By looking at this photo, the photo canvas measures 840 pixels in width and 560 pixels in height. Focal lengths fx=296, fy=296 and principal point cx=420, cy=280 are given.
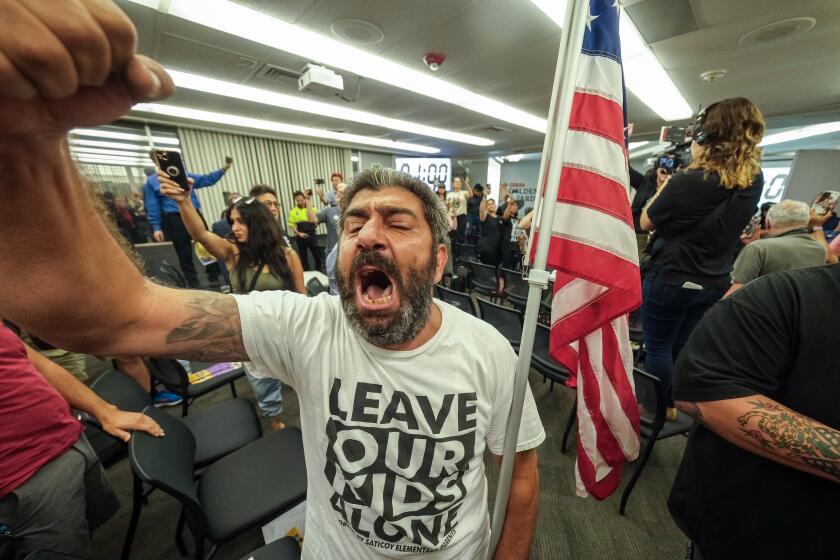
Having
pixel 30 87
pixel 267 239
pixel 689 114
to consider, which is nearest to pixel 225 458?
pixel 267 239

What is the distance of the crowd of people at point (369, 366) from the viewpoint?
1.33 feet

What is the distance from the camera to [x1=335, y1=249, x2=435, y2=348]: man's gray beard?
0.83 meters

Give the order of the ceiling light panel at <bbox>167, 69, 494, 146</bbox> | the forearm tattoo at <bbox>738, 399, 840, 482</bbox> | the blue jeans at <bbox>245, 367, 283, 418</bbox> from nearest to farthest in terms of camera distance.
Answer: the forearm tattoo at <bbox>738, 399, 840, 482</bbox> → the blue jeans at <bbox>245, 367, 283, 418</bbox> → the ceiling light panel at <bbox>167, 69, 494, 146</bbox>

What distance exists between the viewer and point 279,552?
3.29 ft

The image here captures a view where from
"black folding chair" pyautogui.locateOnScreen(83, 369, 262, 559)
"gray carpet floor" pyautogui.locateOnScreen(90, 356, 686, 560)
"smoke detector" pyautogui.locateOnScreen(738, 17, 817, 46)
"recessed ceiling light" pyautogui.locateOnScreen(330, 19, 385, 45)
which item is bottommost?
"gray carpet floor" pyautogui.locateOnScreen(90, 356, 686, 560)

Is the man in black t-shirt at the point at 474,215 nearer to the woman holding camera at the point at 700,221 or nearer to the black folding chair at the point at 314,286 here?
the black folding chair at the point at 314,286

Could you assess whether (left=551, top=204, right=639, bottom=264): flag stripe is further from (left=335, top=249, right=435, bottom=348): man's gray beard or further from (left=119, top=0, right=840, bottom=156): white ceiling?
(left=119, top=0, right=840, bottom=156): white ceiling

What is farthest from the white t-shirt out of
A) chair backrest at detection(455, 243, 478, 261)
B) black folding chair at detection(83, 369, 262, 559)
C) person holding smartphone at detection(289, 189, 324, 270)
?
person holding smartphone at detection(289, 189, 324, 270)

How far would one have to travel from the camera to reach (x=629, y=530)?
1.62 metres

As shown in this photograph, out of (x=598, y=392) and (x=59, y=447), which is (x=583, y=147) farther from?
(x=59, y=447)

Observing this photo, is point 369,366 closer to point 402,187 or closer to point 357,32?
point 402,187

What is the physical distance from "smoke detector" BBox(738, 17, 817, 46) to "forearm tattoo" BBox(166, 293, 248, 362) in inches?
188

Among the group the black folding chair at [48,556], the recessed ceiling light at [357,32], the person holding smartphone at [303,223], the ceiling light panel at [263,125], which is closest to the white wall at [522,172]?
the ceiling light panel at [263,125]

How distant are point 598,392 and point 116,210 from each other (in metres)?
8.57
